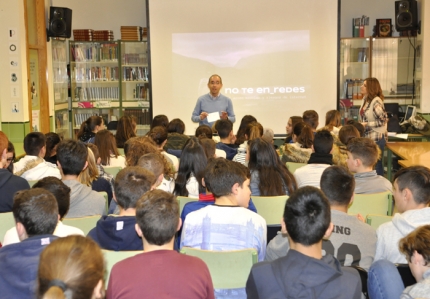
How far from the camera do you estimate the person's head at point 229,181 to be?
11.1ft

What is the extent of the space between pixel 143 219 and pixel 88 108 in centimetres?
866

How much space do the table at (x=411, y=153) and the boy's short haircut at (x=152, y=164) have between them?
3006mm

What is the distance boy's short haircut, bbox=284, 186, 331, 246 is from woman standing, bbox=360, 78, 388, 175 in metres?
5.35

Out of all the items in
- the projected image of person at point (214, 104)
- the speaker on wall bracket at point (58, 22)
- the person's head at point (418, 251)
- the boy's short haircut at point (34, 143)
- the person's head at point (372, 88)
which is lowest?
the person's head at point (418, 251)

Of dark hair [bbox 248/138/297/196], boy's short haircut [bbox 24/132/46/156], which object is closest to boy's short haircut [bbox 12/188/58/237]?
dark hair [bbox 248/138/297/196]

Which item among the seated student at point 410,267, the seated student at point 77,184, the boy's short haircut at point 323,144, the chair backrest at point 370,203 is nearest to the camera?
the seated student at point 410,267

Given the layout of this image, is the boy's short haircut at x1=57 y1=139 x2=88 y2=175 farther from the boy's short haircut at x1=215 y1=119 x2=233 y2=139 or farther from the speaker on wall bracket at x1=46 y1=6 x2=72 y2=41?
the speaker on wall bracket at x1=46 y1=6 x2=72 y2=41

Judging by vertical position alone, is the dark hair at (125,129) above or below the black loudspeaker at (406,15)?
below

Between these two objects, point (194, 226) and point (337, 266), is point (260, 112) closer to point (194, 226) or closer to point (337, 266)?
point (194, 226)

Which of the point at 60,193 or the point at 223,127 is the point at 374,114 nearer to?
the point at 223,127

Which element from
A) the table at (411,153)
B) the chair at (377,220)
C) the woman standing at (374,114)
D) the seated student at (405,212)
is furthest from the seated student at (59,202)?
the woman standing at (374,114)

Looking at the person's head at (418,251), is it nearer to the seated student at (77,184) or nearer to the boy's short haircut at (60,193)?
the boy's short haircut at (60,193)

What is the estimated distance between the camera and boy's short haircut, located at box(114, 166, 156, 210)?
127 inches

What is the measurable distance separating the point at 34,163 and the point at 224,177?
2198 mm
